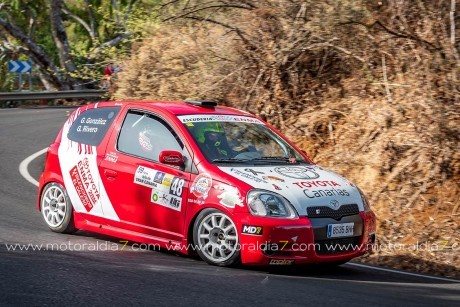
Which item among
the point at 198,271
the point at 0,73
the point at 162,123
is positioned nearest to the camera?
the point at 198,271

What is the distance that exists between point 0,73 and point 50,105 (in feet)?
28.3

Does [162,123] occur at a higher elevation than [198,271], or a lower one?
higher

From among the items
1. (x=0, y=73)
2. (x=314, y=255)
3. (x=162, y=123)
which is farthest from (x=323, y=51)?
(x=0, y=73)

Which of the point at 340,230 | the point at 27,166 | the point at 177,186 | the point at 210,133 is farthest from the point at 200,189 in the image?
the point at 27,166

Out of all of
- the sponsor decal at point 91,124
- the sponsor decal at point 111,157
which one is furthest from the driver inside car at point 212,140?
the sponsor decal at point 91,124

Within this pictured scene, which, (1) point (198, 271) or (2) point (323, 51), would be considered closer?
(1) point (198, 271)

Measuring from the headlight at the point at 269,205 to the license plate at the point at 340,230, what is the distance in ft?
1.42

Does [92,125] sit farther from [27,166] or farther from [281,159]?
[27,166]

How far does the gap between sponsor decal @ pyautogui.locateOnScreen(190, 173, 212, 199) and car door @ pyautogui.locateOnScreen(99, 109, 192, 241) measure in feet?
0.32

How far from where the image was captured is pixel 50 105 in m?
33.3

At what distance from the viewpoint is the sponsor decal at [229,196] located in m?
8.34

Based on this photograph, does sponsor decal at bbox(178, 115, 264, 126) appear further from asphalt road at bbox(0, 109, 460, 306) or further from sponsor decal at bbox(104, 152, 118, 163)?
asphalt road at bbox(0, 109, 460, 306)

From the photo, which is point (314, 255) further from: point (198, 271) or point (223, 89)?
point (223, 89)

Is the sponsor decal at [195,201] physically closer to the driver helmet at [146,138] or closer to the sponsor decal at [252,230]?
the sponsor decal at [252,230]
